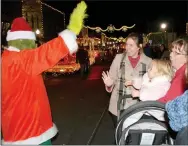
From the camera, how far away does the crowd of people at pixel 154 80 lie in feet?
8.04

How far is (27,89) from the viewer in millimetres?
3207

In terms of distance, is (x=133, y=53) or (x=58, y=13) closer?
(x=133, y=53)

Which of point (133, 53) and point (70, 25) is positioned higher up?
point (70, 25)

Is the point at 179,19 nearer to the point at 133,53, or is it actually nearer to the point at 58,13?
the point at 58,13

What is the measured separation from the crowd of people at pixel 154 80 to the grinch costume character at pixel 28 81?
3.45ft

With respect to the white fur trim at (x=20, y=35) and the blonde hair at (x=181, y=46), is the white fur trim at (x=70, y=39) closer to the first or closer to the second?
the white fur trim at (x=20, y=35)

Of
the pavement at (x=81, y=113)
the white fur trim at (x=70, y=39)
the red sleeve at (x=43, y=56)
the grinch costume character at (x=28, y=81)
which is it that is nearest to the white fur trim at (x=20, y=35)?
the grinch costume character at (x=28, y=81)

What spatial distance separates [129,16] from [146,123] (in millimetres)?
34674

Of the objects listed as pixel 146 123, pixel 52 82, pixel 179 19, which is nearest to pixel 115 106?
pixel 146 123

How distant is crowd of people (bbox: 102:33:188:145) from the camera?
245 centimetres

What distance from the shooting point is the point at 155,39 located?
38.0 metres

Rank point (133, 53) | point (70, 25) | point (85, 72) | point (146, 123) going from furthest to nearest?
1. point (85, 72)
2. point (133, 53)
3. point (70, 25)
4. point (146, 123)

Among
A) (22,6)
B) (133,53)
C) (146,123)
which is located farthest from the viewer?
(22,6)

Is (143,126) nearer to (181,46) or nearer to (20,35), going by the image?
(181,46)
